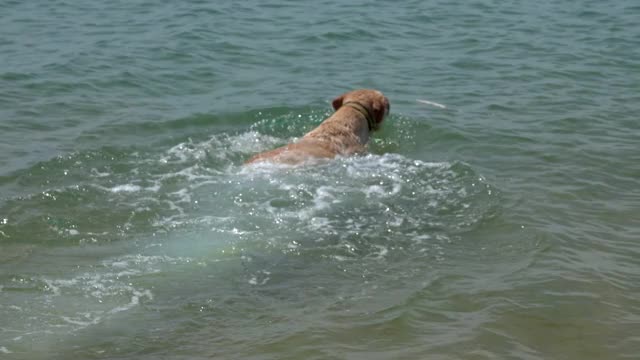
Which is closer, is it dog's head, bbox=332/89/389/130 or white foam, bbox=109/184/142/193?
white foam, bbox=109/184/142/193

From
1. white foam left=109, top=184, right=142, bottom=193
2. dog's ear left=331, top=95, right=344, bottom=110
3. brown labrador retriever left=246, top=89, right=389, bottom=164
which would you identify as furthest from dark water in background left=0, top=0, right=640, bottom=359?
dog's ear left=331, top=95, right=344, bottom=110

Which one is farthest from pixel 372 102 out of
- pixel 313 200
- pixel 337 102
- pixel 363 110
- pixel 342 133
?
pixel 313 200

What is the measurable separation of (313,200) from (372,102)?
230 centimetres

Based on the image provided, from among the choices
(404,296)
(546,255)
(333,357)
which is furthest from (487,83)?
(333,357)

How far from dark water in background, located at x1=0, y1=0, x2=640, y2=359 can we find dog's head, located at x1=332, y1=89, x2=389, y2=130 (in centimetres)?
24

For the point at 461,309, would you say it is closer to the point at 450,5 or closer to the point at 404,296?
the point at 404,296

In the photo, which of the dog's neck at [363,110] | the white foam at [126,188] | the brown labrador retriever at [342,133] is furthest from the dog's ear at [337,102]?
the white foam at [126,188]

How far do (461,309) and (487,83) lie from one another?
269 inches

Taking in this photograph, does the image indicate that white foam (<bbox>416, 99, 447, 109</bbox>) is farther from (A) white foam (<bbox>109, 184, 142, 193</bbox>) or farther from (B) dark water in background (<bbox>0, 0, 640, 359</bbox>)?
(A) white foam (<bbox>109, 184, 142, 193</bbox>)

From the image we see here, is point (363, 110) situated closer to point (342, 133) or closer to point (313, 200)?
point (342, 133)

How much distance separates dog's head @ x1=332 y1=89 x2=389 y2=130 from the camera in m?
10.1

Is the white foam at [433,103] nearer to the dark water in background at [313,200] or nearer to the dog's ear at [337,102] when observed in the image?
the dark water in background at [313,200]

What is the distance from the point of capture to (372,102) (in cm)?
1016

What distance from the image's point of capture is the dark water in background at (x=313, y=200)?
232 inches
